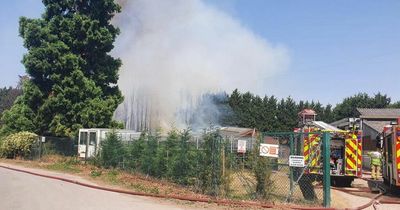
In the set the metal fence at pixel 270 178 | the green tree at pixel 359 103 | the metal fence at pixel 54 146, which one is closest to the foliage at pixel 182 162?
the metal fence at pixel 270 178

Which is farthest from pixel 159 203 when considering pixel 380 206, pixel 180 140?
pixel 380 206

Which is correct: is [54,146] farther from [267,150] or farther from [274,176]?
[267,150]

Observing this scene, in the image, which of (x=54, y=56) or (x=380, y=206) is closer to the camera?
(x=380, y=206)

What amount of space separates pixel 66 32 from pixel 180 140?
66.6 ft

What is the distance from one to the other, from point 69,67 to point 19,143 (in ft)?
21.2

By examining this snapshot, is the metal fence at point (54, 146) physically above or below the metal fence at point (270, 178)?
above

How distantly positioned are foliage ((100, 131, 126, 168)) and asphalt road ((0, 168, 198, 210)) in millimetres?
6319

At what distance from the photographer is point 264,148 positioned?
14.3 metres

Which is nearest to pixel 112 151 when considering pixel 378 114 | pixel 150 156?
pixel 150 156

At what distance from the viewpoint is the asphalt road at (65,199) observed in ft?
42.4

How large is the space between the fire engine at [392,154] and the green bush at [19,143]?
24.7 meters

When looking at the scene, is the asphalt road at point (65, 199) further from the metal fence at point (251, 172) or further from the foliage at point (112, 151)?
the foliage at point (112, 151)

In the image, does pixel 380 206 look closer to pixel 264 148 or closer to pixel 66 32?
pixel 264 148

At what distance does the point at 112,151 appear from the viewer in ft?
84.4
